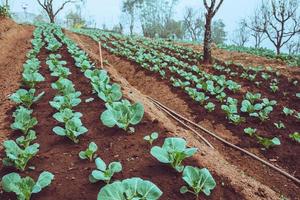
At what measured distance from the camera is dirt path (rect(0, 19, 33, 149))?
5.95 meters

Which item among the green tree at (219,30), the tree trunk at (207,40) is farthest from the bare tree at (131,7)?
the tree trunk at (207,40)

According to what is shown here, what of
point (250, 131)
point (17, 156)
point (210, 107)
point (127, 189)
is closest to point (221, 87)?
point (210, 107)

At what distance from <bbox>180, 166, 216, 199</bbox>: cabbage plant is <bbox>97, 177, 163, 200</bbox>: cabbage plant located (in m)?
0.36

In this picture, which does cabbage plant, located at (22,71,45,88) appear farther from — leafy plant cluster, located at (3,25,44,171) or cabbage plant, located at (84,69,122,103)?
cabbage plant, located at (84,69,122,103)

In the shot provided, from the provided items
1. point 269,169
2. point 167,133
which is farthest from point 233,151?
point 167,133

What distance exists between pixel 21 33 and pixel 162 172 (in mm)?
17092

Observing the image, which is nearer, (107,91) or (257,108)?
(107,91)

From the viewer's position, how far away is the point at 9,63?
1080cm

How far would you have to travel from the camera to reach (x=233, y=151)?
5566 mm

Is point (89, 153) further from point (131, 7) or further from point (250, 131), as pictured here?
point (131, 7)

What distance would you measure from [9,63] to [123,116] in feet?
25.7

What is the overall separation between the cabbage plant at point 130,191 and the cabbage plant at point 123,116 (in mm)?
1377

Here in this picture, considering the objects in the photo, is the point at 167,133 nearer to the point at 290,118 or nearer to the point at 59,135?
the point at 59,135

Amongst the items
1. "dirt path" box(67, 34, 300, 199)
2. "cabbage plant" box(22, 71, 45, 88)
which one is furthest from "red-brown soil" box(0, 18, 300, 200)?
"cabbage plant" box(22, 71, 45, 88)
